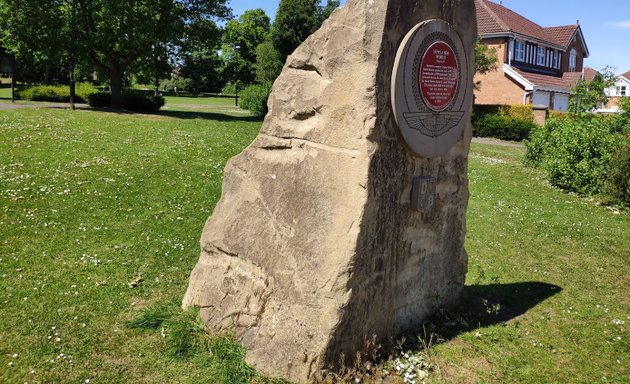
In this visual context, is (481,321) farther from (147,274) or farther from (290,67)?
(147,274)

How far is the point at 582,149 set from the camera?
50.1 feet

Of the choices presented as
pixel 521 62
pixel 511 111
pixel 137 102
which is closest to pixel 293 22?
pixel 137 102

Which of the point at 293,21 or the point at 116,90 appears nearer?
the point at 116,90

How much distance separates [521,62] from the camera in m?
44.1

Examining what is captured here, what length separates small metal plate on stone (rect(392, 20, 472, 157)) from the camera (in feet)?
15.9

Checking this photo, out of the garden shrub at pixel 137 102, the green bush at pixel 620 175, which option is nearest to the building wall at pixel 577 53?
the garden shrub at pixel 137 102

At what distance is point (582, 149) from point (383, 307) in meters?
12.6

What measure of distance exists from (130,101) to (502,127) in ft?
69.4

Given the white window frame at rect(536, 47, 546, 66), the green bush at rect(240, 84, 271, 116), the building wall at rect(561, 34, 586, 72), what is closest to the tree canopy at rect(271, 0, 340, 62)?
the green bush at rect(240, 84, 271, 116)

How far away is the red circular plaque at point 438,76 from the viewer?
200 inches

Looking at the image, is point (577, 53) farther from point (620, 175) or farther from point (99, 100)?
point (99, 100)

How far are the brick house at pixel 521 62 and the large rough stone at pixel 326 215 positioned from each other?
38.5 meters

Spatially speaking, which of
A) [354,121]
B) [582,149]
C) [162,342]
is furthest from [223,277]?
[582,149]

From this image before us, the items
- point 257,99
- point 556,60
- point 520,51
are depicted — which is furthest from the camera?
point 556,60
